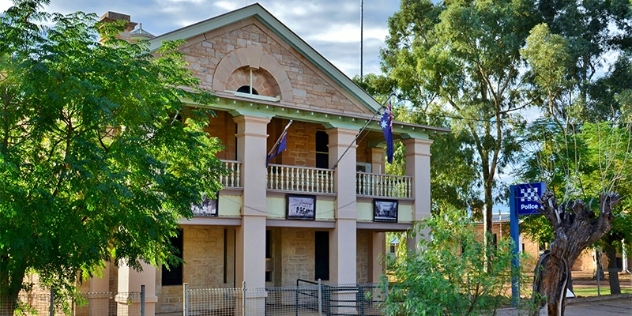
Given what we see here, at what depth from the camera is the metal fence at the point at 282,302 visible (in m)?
19.4

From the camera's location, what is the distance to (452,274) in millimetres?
12773

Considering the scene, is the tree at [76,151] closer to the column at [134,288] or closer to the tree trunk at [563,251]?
the column at [134,288]

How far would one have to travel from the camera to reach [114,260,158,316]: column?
18.1 m

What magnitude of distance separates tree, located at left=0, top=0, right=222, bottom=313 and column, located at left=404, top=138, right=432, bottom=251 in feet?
36.2

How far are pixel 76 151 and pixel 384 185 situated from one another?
41.7 ft

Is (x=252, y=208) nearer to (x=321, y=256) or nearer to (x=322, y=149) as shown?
(x=322, y=149)

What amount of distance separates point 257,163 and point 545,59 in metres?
17.1

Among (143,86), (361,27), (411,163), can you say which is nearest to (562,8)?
(361,27)

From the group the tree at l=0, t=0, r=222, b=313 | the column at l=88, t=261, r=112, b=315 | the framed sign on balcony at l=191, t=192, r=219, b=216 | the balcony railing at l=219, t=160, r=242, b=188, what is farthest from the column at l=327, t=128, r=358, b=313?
the tree at l=0, t=0, r=222, b=313

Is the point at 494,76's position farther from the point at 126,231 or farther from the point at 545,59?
the point at 126,231

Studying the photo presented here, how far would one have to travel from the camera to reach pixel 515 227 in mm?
A: 22297

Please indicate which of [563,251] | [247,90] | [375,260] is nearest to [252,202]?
[247,90]

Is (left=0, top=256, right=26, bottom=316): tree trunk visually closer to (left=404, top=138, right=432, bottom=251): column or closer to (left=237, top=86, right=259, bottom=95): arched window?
(left=237, top=86, right=259, bottom=95): arched window

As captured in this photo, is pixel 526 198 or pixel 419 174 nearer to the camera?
pixel 526 198
